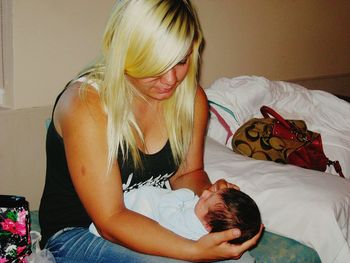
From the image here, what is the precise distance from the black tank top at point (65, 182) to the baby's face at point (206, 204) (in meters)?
0.19

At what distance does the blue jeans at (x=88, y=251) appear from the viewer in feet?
3.87

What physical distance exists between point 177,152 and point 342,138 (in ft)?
4.48

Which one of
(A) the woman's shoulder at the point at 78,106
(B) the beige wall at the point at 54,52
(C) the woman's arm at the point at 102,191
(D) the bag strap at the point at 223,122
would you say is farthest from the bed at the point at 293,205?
(B) the beige wall at the point at 54,52

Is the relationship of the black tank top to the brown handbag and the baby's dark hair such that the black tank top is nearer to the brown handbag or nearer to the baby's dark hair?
the baby's dark hair

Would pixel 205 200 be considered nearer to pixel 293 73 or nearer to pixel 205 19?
pixel 205 19

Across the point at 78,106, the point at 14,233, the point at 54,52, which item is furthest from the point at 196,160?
the point at 54,52

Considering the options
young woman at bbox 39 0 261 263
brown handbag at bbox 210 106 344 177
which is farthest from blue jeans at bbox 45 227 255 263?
brown handbag at bbox 210 106 344 177

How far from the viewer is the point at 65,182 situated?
130cm

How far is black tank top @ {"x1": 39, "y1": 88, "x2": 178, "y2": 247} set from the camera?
127 centimetres

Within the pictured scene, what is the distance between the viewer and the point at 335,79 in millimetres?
3518

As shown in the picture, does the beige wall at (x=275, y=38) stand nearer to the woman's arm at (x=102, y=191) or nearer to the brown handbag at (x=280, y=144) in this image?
the brown handbag at (x=280, y=144)

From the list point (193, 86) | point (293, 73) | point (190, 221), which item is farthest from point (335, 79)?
point (190, 221)

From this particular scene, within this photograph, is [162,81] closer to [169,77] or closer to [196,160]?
[169,77]

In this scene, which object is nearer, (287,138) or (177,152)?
(177,152)
